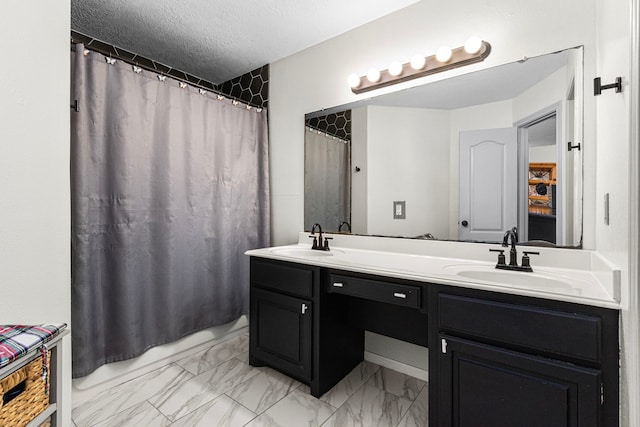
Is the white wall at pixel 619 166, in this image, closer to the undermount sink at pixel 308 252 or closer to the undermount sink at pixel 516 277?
the undermount sink at pixel 516 277

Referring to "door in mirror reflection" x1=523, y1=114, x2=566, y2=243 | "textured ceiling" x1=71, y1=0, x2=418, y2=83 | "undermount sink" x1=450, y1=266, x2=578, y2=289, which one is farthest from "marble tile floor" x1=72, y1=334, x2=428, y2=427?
"textured ceiling" x1=71, y1=0, x2=418, y2=83

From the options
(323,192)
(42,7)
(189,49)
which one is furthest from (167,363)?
(189,49)

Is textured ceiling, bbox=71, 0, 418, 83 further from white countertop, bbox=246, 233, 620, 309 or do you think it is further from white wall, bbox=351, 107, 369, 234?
white countertop, bbox=246, 233, 620, 309

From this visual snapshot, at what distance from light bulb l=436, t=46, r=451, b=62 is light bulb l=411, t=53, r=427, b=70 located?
9cm

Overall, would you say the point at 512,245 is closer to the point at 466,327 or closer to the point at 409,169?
the point at 466,327

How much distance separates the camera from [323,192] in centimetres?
241

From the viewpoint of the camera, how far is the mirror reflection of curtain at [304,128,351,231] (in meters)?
2.25

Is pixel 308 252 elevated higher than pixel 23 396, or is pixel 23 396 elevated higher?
pixel 308 252

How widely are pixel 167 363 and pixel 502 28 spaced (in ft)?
9.59

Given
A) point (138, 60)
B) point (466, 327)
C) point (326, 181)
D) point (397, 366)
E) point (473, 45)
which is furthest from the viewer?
point (138, 60)

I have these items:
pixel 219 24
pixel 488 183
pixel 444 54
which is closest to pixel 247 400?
pixel 488 183

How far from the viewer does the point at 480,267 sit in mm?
1522

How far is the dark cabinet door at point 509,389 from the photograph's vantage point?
1.00m

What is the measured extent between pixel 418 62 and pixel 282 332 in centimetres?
185
